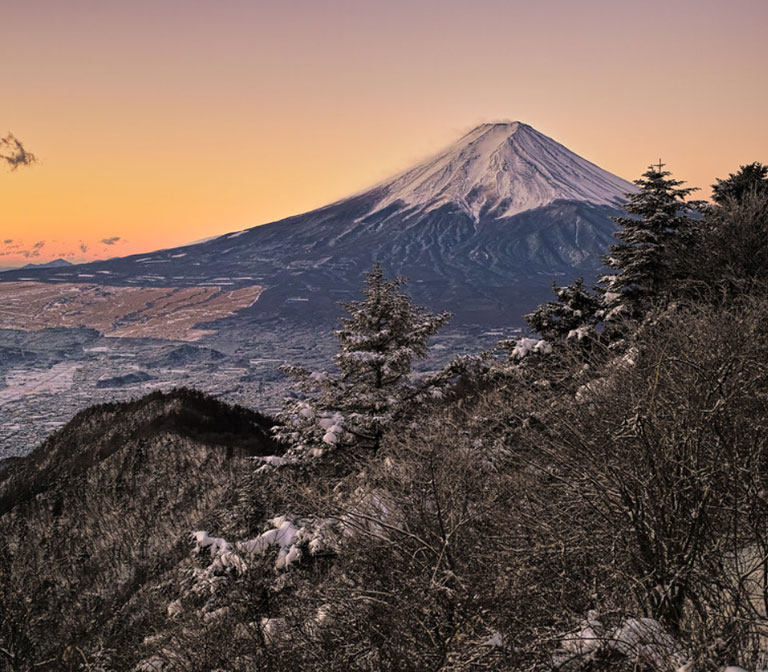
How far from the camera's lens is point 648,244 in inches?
606

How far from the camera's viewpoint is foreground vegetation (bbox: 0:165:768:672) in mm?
4625

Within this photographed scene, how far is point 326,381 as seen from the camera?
13.0m

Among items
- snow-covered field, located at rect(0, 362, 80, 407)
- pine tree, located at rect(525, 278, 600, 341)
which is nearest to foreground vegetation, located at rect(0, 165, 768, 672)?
pine tree, located at rect(525, 278, 600, 341)

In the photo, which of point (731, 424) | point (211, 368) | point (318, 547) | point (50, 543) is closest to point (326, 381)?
point (318, 547)

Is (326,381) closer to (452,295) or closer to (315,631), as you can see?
(315,631)

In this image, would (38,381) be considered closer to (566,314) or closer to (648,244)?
(566,314)

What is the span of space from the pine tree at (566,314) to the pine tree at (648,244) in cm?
56

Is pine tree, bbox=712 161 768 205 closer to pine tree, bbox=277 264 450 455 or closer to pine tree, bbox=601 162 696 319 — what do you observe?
pine tree, bbox=601 162 696 319

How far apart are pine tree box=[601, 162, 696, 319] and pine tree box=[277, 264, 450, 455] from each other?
233 inches

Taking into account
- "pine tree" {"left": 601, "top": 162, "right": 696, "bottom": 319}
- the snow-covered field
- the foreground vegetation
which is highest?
"pine tree" {"left": 601, "top": 162, "right": 696, "bottom": 319}

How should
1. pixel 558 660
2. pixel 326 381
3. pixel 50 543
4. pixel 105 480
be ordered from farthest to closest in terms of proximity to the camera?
pixel 105 480 → pixel 50 543 → pixel 326 381 → pixel 558 660

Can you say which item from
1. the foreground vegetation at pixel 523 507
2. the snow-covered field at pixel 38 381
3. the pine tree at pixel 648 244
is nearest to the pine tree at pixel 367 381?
the foreground vegetation at pixel 523 507

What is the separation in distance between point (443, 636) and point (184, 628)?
5.91 m

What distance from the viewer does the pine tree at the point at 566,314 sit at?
15719 mm
